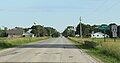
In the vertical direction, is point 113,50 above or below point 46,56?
above

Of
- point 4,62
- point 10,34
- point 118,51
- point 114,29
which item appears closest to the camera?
point 4,62

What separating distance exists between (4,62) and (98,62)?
570cm

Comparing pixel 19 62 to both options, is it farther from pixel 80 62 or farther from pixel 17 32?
pixel 17 32

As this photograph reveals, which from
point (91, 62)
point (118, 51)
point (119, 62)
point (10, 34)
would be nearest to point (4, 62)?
point (91, 62)

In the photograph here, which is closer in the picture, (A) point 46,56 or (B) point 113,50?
(A) point 46,56

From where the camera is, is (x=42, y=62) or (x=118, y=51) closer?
(x=42, y=62)

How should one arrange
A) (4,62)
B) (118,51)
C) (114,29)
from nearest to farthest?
(4,62) → (118,51) → (114,29)

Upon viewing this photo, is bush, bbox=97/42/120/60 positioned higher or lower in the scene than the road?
higher

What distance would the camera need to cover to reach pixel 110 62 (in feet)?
62.9

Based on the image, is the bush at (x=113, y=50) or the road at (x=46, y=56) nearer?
the road at (x=46, y=56)

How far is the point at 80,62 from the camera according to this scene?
19453 mm

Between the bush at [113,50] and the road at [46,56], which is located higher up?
the bush at [113,50]

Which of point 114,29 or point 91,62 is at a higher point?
point 114,29

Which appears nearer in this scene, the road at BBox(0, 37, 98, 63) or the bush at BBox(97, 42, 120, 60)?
the road at BBox(0, 37, 98, 63)
